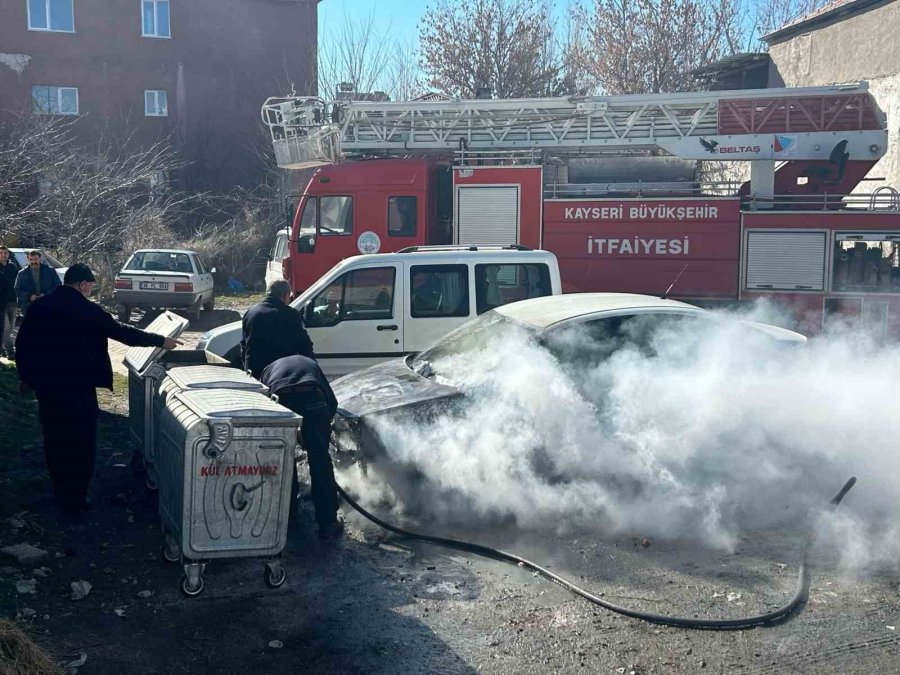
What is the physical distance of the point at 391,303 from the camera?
9.21 meters

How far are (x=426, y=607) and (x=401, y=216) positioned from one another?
28.6ft

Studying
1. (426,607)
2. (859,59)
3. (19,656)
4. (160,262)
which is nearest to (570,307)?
(426,607)

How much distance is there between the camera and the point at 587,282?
41.1 feet

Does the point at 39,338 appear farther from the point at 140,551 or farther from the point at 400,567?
the point at 400,567

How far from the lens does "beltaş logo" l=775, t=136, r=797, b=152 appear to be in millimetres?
12430

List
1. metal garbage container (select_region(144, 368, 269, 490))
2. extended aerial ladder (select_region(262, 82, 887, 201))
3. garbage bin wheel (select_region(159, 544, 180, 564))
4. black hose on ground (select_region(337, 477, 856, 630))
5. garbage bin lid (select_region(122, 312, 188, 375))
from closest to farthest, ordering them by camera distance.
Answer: black hose on ground (select_region(337, 477, 856, 630))
garbage bin wheel (select_region(159, 544, 180, 564))
metal garbage container (select_region(144, 368, 269, 490))
garbage bin lid (select_region(122, 312, 188, 375))
extended aerial ladder (select_region(262, 82, 887, 201))

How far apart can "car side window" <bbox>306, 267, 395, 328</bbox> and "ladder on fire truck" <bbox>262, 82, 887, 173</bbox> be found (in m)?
4.99

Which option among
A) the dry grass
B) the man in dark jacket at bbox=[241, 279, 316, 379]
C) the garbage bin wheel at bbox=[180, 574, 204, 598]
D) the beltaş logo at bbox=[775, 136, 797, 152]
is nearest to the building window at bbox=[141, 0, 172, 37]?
the beltaş logo at bbox=[775, 136, 797, 152]

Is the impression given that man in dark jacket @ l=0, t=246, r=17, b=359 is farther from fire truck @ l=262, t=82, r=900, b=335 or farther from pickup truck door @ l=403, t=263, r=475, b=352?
pickup truck door @ l=403, t=263, r=475, b=352

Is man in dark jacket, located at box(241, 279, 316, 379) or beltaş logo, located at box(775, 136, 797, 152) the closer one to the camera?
man in dark jacket, located at box(241, 279, 316, 379)

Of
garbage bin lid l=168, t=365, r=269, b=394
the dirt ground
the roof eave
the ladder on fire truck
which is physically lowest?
the dirt ground

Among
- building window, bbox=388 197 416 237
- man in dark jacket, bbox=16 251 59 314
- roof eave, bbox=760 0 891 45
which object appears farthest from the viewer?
roof eave, bbox=760 0 891 45

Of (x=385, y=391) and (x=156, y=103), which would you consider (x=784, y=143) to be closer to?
(x=385, y=391)

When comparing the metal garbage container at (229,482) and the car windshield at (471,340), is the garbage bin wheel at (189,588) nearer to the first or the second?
the metal garbage container at (229,482)
